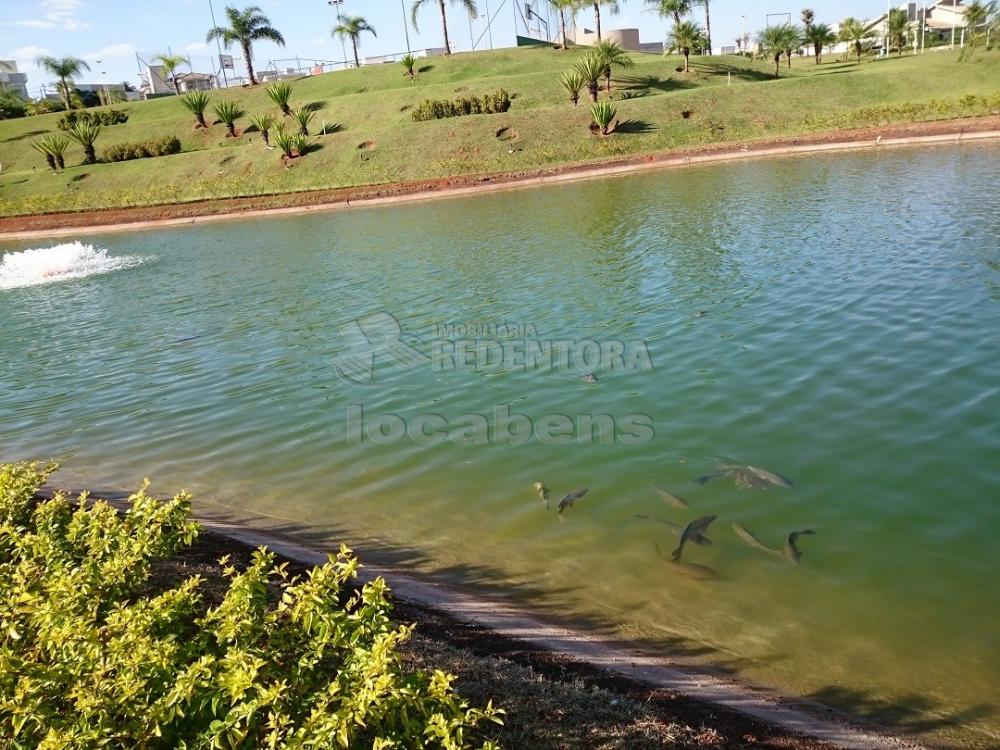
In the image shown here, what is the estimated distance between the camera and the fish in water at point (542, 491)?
24.3 feet

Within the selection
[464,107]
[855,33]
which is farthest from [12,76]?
[855,33]

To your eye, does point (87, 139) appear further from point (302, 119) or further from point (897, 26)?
point (897, 26)

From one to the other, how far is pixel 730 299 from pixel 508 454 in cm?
694

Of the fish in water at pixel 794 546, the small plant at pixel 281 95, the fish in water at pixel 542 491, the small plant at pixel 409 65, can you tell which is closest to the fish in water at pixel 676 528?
the fish in water at pixel 794 546

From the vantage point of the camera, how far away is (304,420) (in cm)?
1023

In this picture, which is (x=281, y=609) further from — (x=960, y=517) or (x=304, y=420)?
(x=304, y=420)

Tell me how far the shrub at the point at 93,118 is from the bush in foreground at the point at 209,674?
6773cm

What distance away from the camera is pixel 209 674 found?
3.34 meters

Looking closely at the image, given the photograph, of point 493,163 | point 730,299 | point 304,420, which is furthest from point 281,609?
point 493,163

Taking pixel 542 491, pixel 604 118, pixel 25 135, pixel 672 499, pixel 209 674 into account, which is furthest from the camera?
pixel 25 135

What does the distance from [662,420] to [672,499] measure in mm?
1982

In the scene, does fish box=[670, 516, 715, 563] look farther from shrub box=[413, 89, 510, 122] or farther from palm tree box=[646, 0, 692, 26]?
palm tree box=[646, 0, 692, 26]

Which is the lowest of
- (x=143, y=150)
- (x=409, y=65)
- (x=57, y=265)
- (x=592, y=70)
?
(x=57, y=265)

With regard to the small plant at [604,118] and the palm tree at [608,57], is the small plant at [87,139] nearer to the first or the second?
the small plant at [604,118]
